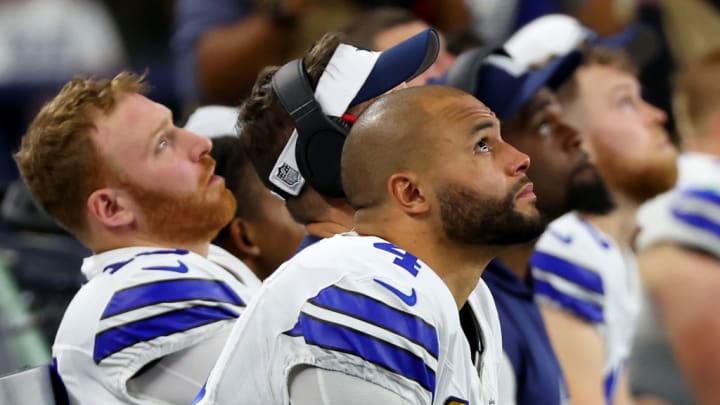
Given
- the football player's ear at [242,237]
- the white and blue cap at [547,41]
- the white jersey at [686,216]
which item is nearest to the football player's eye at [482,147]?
the football player's ear at [242,237]

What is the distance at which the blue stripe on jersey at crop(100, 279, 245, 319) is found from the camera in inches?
95.8

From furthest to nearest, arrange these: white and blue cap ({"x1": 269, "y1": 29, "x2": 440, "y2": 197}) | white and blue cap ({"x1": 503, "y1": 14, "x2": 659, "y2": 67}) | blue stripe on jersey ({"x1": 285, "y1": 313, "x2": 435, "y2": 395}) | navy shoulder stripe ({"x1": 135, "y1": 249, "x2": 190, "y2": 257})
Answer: white and blue cap ({"x1": 503, "y1": 14, "x2": 659, "y2": 67}) → navy shoulder stripe ({"x1": 135, "y1": 249, "x2": 190, "y2": 257}) → white and blue cap ({"x1": 269, "y1": 29, "x2": 440, "y2": 197}) → blue stripe on jersey ({"x1": 285, "y1": 313, "x2": 435, "y2": 395})

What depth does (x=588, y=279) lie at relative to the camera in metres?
3.79

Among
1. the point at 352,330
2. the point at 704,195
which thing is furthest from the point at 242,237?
the point at 704,195

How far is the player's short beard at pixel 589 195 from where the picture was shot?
351 cm

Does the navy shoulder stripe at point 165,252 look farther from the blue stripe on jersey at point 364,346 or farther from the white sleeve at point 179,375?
the blue stripe on jersey at point 364,346

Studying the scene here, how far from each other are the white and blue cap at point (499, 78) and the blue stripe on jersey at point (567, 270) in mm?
468

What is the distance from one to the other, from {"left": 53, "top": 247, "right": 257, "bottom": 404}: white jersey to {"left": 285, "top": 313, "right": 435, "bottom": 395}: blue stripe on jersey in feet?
1.60

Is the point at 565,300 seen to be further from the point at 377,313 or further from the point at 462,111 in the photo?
the point at 377,313

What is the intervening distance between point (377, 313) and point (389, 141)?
0.88 ft

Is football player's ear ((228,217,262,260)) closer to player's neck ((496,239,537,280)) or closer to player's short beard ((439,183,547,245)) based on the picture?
player's neck ((496,239,537,280))

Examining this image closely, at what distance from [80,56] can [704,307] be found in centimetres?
322

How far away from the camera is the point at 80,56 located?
690 cm

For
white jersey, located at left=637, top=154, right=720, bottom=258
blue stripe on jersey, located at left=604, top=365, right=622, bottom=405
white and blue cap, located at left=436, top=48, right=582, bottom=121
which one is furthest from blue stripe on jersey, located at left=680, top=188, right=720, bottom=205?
white and blue cap, located at left=436, top=48, right=582, bottom=121
